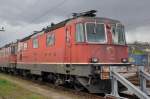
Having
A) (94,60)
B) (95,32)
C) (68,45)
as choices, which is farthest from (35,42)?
(94,60)

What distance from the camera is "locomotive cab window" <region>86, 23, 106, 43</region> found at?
15393 mm

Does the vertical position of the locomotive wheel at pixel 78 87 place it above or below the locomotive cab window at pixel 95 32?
below

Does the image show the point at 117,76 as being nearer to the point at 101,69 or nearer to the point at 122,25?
the point at 101,69

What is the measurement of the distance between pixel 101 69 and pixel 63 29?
4205 mm

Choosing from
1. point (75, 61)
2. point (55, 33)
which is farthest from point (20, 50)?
point (75, 61)

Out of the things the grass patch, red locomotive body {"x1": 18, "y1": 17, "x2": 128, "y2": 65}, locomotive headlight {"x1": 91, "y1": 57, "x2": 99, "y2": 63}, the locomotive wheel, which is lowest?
the grass patch

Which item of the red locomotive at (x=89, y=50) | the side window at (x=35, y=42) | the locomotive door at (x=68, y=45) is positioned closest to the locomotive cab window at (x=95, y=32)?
the red locomotive at (x=89, y=50)

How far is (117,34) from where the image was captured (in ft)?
52.7

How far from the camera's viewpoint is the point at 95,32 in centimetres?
1558

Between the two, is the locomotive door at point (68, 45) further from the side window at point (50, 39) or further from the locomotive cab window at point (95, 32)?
the side window at point (50, 39)

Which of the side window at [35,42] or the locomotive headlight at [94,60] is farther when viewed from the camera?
the side window at [35,42]

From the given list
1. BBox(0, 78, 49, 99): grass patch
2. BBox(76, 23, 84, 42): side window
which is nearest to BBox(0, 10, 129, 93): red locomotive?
BBox(76, 23, 84, 42): side window

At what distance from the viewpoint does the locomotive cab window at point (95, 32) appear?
15393 mm

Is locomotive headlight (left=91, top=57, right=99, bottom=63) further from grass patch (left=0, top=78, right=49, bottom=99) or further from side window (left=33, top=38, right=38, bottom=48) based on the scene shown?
side window (left=33, top=38, right=38, bottom=48)
